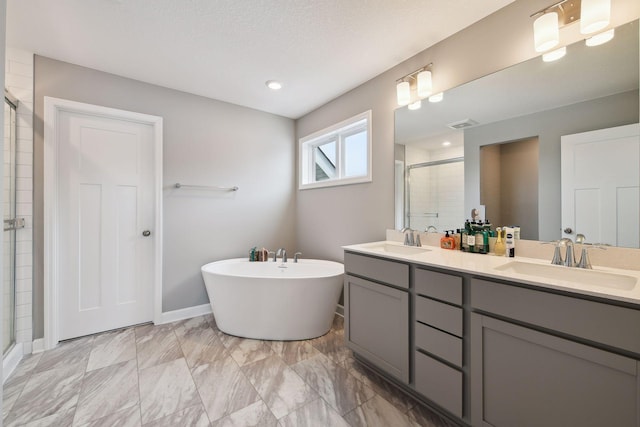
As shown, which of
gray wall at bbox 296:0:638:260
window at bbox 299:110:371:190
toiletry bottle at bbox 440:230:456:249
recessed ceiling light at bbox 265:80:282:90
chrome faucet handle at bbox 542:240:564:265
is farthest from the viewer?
window at bbox 299:110:371:190

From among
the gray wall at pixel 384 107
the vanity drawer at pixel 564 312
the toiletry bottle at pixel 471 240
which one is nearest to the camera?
the vanity drawer at pixel 564 312

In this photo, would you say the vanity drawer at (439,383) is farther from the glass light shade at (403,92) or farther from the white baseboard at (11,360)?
the white baseboard at (11,360)

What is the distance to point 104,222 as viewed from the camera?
8.23 feet

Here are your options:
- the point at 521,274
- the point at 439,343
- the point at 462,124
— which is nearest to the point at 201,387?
the point at 439,343

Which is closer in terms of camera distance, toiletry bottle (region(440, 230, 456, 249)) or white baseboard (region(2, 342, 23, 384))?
white baseboard (region(2, 342, 23, 384))

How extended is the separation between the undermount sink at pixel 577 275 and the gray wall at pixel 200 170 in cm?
263

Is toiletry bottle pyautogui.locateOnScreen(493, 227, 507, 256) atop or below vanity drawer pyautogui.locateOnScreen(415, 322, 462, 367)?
atop

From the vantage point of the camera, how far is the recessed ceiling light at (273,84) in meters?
2.62

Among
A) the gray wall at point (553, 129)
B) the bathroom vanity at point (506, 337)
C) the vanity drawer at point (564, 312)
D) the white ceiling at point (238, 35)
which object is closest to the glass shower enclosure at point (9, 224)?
the white ceiling at point (238, 35)

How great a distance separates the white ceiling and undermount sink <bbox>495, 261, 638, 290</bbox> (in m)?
1.58

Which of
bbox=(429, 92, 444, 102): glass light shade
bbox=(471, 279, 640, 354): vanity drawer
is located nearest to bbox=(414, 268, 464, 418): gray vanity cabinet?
bbox=(471, 279, 640, 354): vanity drawer

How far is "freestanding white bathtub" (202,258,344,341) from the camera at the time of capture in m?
2.33

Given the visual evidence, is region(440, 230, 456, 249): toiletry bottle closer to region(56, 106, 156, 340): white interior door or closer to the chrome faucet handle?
the chrome faucet handle

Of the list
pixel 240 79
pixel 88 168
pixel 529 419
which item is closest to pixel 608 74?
pixel 529 419
